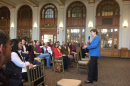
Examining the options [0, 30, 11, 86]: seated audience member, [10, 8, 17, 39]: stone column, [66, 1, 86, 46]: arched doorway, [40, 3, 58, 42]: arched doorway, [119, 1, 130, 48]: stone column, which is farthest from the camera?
[10, 8, 17, 39]: stone column

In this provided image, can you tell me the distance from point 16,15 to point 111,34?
340 inches

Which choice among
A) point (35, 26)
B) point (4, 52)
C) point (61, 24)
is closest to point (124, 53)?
point (61, 24)

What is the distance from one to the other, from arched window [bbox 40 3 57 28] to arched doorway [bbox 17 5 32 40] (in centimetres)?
128

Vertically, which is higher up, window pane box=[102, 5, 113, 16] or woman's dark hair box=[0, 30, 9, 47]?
window pane box=[102, 5, 113, 16]

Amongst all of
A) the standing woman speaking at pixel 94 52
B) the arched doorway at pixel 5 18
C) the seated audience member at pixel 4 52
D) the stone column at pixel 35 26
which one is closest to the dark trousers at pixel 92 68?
the standing woman speaking at pixel 94 52

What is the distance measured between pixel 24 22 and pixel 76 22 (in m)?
4.88

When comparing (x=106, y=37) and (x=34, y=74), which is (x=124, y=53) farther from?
(x=34, y=74)

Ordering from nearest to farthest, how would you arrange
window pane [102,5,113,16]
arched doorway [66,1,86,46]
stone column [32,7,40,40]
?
window pane [102,5,113,16]
arched doorway [66,1,86,46]
stone column [32,7,40,40]

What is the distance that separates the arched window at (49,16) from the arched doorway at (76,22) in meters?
1.19

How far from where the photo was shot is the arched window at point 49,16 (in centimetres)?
1054

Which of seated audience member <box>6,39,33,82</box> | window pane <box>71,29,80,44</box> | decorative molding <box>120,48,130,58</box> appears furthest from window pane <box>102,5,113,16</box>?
seated audience member <box>6,39,33,82</box>

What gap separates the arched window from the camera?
10.5m

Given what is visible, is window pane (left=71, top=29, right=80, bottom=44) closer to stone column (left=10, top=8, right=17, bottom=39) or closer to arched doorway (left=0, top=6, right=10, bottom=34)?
stone column (left=10, top=8, right=17, bottom=39)

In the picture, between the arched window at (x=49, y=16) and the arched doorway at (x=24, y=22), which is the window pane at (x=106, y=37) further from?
the arched doorway at (x=24, y=22)
